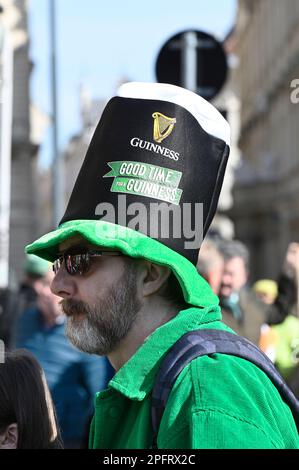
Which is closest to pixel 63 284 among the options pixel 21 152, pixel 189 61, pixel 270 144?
pixel 189 61

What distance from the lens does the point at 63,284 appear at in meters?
2.82

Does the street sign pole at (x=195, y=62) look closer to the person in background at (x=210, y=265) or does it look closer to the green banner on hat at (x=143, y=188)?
the person in background at (x=210, y=265)

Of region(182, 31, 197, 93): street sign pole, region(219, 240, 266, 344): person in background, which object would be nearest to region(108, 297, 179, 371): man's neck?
region(219, 240, 266, 344): person in background

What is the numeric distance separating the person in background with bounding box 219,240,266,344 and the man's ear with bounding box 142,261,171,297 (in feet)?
13.1

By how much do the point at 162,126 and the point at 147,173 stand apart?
4.9 inches

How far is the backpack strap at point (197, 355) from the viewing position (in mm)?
2516

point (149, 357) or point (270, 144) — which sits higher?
point (270, 144)

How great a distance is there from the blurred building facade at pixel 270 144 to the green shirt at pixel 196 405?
3868cm

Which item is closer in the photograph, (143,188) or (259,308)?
(143,188)

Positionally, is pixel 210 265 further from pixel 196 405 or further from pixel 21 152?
pixel 21 152

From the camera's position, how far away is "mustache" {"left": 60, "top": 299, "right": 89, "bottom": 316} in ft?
9.07

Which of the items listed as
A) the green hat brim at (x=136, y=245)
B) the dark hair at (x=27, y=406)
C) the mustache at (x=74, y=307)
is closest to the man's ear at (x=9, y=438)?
the dark hair at (x=27, y=406)

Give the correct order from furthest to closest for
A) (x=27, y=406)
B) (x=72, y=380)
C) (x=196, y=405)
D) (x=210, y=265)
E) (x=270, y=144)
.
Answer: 1. (x=270, y=144)
2. (x=72, y=380)
3. (x=210, y=265)
4. (x=27, y=406)
5. (x=196, y=405)

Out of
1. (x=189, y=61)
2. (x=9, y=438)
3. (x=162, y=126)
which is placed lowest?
(x=9, y=438)
